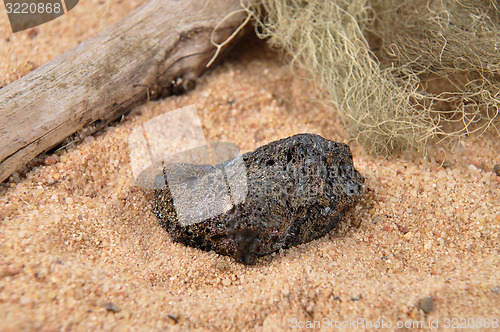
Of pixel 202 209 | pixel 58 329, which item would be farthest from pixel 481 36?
pixel 58 329

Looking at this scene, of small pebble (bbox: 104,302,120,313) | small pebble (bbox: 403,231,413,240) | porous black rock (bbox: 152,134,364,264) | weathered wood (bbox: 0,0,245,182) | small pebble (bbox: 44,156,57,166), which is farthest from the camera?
small pebble (bbox: 44,156,57,166)

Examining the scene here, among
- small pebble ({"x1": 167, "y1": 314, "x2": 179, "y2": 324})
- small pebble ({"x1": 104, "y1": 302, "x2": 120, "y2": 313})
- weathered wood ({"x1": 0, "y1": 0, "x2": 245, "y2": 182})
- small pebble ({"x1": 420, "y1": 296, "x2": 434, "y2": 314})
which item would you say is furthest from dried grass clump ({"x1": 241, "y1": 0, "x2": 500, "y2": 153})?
small pebble ({"x1": 104, "y1": 302, "x2": 120, "y2": 313})

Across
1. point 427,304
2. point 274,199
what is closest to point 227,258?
point 274,199

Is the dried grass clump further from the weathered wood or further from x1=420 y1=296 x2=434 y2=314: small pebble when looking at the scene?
x1=420 y1=296 x2=434 y2=314: small pebble

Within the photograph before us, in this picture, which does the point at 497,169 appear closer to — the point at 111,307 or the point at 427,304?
the point at 427,304

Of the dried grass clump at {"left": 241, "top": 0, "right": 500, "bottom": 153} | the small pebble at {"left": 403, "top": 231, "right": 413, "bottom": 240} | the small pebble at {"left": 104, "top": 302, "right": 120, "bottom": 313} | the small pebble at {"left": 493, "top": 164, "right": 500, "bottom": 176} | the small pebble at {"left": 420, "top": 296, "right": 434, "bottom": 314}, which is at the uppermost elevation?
the small pebble at {"left": 104, "top": 302, "right": 120, "bottom": 313}

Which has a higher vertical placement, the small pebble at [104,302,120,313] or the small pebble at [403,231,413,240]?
the small pebble at [104,302,120,313]

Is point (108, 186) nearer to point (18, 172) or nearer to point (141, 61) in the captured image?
point (18, 172)
